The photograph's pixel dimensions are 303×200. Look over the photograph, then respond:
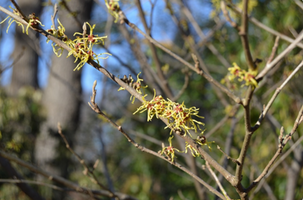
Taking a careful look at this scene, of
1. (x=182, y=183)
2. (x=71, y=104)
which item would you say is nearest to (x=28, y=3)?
(x=71, y=104)

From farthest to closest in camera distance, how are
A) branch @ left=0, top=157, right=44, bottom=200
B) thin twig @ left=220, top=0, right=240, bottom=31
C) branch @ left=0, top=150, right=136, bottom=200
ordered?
branch @ left=0, top=157, right=44, bottom=200 < branch @ left=0, top=150, right=136, bottom=200 < thin twig @ left=220, top=0, right=240, bottom=31

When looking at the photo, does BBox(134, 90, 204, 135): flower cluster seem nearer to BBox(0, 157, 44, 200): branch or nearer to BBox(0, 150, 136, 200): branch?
BBox(0, 150, 136, 200): branch

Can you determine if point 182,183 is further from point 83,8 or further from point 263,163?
point 83,8

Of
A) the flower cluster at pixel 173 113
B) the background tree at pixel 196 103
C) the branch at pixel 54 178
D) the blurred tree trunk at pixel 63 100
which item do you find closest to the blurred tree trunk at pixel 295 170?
the background tree at pixel 196 103

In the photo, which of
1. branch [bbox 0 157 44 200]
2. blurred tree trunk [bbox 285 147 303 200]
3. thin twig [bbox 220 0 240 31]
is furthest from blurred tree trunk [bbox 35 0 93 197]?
thin twig [bbox 220 0 240 31]

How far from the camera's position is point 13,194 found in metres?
2.47

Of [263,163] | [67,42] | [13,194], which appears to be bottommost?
[13,194]

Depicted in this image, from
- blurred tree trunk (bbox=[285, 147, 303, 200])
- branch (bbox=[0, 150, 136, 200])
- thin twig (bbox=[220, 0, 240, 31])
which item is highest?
blurred tree trunk (bbox=[285, 147, 303, 200])

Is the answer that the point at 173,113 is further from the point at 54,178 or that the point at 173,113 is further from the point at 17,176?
the point at 17,176

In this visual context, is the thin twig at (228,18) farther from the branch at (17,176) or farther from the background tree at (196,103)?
the branch at (17,176)

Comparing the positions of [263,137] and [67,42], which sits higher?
[263,137]

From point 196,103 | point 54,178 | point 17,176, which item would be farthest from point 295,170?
point 196,103

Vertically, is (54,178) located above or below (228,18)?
below

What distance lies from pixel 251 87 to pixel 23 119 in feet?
9.79
